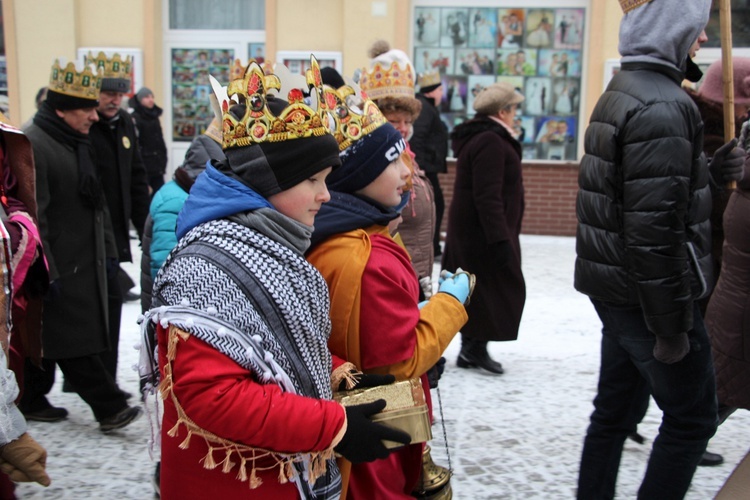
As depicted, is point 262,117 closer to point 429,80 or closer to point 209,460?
point 209,460

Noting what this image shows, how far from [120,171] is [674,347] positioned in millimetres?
3339

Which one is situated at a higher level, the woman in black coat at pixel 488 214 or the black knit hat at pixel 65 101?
the black knit hat at pixel 65 101

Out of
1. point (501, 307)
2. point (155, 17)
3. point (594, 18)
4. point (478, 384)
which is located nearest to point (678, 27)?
point (501, 307)

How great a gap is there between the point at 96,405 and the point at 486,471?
6.79ft

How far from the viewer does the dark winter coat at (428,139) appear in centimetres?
826

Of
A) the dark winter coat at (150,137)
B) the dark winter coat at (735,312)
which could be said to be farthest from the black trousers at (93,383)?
the dark winter coat at (150,137)

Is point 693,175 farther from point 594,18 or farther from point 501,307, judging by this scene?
point 594,18

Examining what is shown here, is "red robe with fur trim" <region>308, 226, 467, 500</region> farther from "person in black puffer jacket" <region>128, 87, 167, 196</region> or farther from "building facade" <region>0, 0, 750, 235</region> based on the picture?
"building facade" <region>0, 0, 750, 235</region>

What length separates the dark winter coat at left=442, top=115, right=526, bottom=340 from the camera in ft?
15.5

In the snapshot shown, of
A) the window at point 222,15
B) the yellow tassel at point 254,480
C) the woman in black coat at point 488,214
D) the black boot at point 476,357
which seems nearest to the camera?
the yellow tassel at point 254,480

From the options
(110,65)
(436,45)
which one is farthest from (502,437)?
(436,45)

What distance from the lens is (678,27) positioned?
2.61m

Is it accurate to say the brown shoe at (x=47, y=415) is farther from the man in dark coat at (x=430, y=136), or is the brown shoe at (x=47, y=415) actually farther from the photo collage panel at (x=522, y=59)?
the photo collage panel at (x=522, y=59)

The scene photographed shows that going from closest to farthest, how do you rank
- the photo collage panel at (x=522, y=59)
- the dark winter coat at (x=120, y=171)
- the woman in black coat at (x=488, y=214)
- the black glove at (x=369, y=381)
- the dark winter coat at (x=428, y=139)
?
1. the black glove at (x=369, y=381)
2. the dark winter coat at (x=120, y=171)
3. the woman in black coat at (x=488, y=214)
4. the dark winter coat at (x=428, y=139)
5. the photo collage panel at (x=522, y=59)
